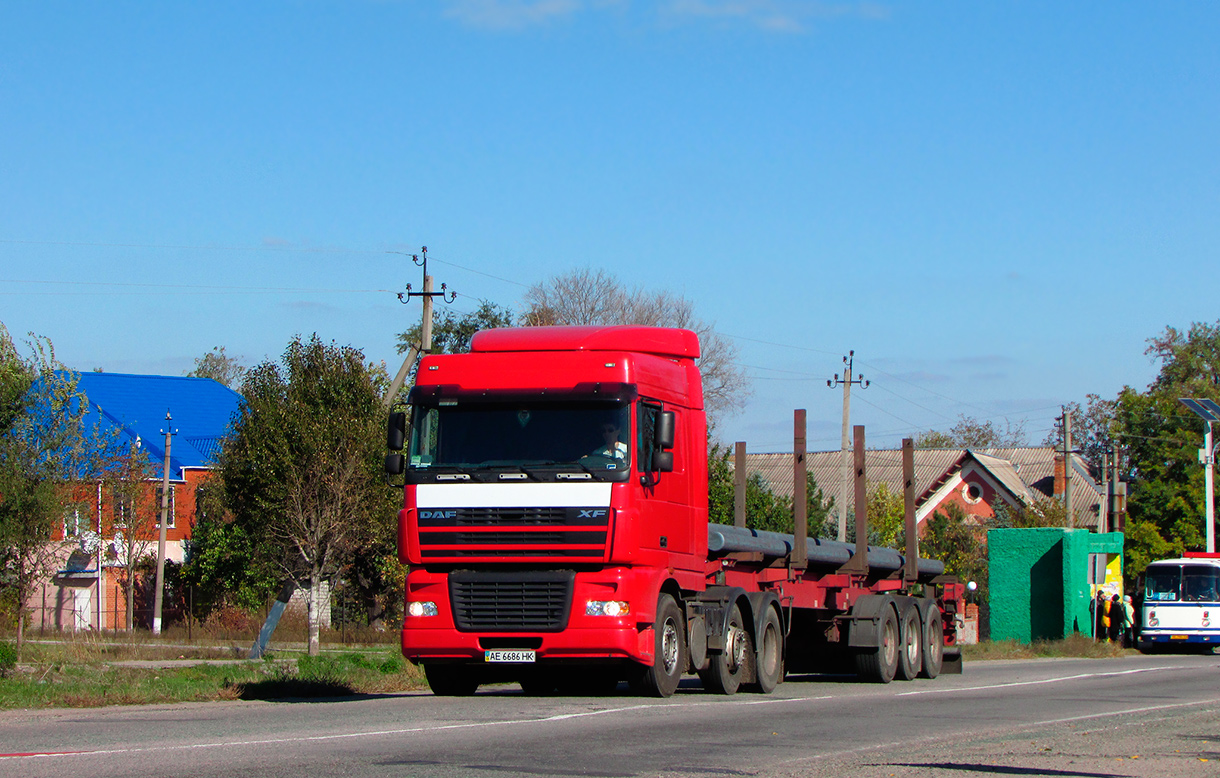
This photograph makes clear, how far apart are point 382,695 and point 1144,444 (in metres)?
66.2

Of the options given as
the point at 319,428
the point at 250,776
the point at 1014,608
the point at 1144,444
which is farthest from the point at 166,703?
the point at 1144,444

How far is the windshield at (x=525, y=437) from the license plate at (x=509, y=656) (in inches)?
69.9

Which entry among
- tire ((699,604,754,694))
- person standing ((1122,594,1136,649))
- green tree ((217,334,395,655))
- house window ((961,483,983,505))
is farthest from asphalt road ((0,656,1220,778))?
house window ((961,483,983,505))

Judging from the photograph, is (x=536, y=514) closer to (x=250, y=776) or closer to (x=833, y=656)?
(x=250, y=776)

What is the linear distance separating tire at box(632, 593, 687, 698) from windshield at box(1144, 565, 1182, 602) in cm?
2776

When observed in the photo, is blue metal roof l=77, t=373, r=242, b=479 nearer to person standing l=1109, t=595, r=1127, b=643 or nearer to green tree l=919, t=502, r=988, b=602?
green tree l=919, t=502, r=988, b=602

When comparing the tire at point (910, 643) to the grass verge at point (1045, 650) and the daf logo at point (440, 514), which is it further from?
the grass verge at point (1045, 650)

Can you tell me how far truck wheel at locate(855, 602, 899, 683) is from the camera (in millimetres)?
19906

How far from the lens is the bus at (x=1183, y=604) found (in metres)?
38.6

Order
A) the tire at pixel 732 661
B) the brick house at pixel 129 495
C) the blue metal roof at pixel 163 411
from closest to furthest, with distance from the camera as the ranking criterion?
1. the tire at pixel 732 661
2. the brick house at pixel 129 495
3. the blue metal roof at pixel 163 411

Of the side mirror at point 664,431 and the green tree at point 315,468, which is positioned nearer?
the side mirror at point 664,431

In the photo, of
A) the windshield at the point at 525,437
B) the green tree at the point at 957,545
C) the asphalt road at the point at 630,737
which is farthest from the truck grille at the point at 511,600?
the green tree at the point at 957,545

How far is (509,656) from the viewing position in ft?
46.5

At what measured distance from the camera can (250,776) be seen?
27.4ft
